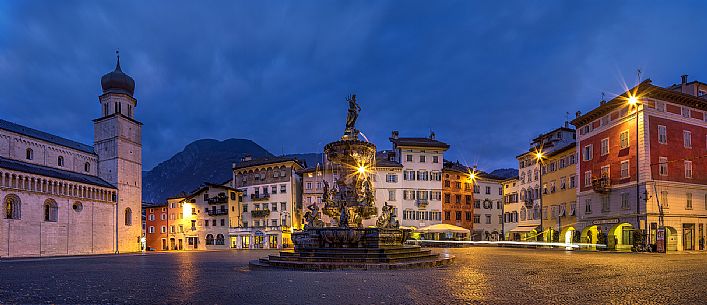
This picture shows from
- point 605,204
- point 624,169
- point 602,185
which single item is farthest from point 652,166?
point 605,204

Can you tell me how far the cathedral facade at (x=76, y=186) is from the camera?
5428cm

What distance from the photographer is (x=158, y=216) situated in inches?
3469

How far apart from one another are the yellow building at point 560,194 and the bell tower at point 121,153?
58243 millimetres

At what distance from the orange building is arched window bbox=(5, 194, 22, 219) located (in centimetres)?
5452

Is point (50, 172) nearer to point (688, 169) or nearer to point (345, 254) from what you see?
point (345, 254)

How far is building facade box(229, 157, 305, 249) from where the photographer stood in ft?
249

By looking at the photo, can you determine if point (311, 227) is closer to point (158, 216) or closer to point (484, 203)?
point (484, 203)

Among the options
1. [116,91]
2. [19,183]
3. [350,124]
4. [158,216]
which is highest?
[116,91]

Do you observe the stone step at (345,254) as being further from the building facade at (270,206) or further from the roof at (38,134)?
the roof at (38,134)

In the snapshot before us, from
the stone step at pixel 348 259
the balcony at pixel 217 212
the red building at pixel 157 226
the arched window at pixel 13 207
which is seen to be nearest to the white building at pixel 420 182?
the balcony at pixel 217 212

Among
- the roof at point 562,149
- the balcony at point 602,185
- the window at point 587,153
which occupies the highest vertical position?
the roof at point 562,149

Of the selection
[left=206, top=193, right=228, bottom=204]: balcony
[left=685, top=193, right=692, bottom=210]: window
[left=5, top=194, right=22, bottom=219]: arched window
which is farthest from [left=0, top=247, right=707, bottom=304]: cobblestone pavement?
[left=206, top=193, right=228, bottom=204]: balcony

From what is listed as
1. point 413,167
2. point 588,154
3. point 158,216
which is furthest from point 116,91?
point 588,154

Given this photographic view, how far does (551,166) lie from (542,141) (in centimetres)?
923
